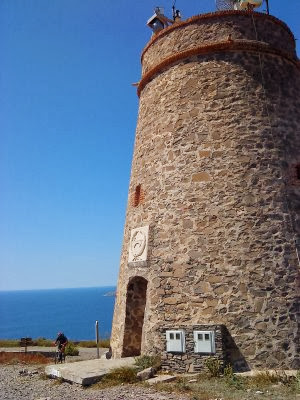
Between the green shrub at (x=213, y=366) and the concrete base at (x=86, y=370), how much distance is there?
2.19 metres

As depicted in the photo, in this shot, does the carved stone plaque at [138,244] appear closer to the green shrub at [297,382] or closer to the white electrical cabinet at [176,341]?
the white electrical cabinet at [176,341]

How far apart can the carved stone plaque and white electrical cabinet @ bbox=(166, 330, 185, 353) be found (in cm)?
248

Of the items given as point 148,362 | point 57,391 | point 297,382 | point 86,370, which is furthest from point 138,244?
point 297,382

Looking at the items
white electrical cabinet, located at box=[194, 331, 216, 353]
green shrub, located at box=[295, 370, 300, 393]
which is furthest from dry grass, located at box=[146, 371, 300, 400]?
white electrical cabinet, located at box=[194, 331, 216, 353]

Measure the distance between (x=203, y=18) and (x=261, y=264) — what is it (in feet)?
26.4

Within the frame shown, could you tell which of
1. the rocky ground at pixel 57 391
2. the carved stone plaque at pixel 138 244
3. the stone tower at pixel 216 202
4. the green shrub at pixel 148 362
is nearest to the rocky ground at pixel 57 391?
the rocky ground at pixel 57 391

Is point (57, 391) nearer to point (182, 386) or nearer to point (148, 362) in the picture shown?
point (148, 362)

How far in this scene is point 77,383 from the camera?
9281 millimetres

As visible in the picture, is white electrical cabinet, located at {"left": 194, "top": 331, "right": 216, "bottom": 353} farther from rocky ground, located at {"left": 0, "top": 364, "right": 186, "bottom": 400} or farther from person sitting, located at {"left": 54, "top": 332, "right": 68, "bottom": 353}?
person sitting, located at {"left": 54, "top": 332, "right": 68, "bottom": 353}

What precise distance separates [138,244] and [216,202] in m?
2.88

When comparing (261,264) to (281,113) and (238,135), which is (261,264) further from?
(281,113)

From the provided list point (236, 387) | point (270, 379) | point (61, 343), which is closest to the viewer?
point (236, 387)

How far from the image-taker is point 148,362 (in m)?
10.0

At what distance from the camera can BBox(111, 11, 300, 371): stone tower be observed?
981 centimetres
